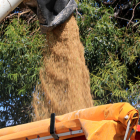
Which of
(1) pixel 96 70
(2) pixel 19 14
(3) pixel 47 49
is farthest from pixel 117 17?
(3) pixel 47 49

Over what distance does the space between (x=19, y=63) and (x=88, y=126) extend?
308 centimetres

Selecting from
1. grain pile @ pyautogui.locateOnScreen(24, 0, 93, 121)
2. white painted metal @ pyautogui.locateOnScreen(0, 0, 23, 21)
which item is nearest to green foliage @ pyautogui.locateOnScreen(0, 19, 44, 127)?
grain pile @ pyautogui.locateOnScreen(24, 0, 93, 121)

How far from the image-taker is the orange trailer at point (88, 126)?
2.78ft

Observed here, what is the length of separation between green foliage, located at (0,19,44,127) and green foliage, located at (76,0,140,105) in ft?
2.95

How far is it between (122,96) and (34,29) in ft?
7.56

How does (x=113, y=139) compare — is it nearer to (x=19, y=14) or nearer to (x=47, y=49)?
(x=47, y=49)

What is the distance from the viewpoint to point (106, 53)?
12.7 ft

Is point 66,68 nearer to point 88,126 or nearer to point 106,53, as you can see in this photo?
point 88,126

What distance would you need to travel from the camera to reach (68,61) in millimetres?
2344

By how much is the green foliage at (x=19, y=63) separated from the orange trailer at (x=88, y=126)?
242 centimetres

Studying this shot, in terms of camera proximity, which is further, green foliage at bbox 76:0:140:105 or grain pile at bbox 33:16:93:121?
green foliage at bbox 76:0:140:105

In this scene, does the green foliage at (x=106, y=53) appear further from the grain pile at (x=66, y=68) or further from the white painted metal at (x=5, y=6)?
the white painted metal at (x=5, y=6)

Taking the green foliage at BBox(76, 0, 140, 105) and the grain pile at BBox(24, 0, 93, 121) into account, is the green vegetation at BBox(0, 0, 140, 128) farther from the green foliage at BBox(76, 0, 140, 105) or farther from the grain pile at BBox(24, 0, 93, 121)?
the grain pile at BBox(24, 0, 93, 121)

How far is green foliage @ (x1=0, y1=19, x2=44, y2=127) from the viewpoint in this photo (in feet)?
12.1
